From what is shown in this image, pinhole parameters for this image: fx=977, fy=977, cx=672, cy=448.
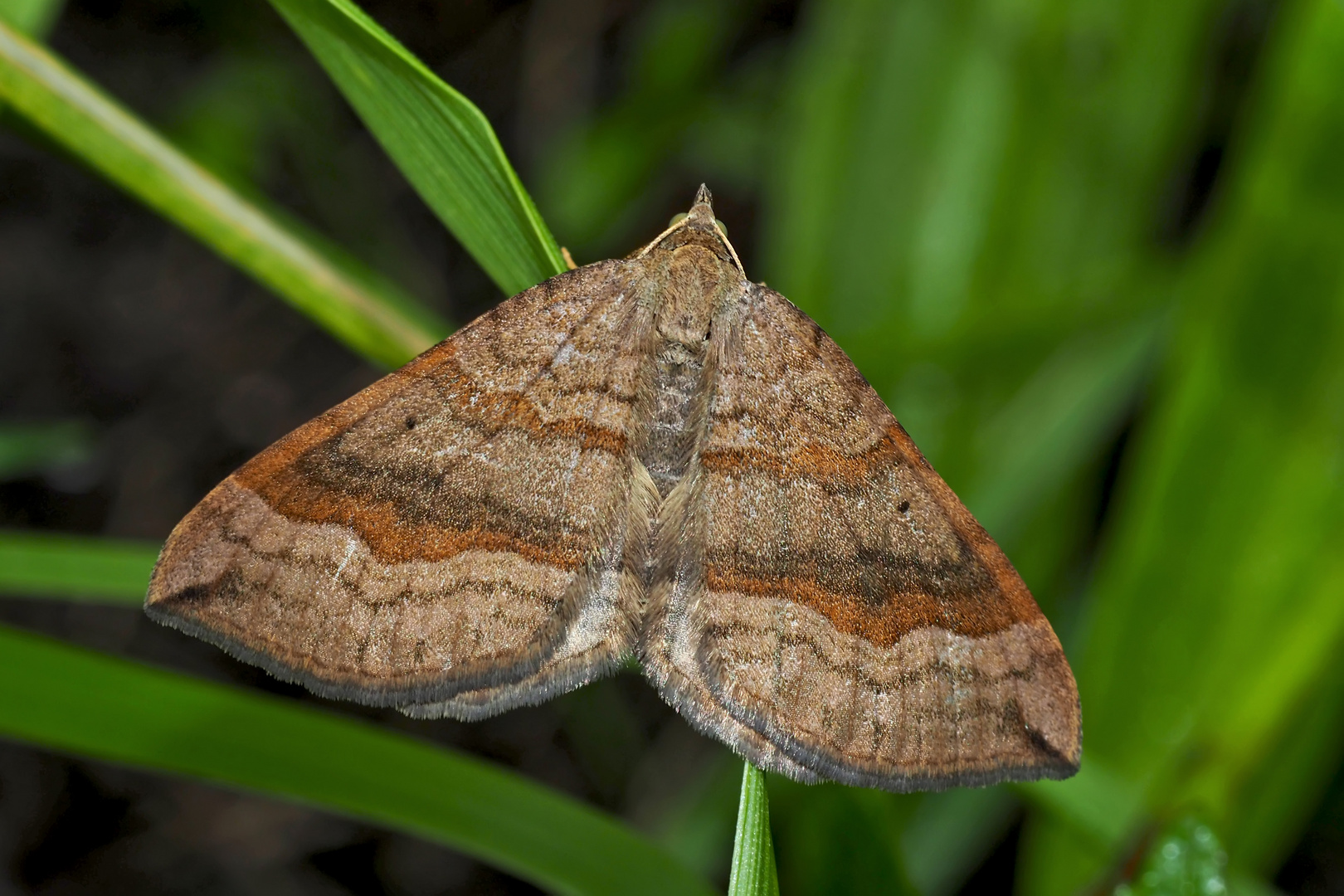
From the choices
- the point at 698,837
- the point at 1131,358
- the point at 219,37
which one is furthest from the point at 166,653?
the point at 1131,358

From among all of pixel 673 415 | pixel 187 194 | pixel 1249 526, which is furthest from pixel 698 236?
pixel 1249 526

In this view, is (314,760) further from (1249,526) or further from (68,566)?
(1249,526)

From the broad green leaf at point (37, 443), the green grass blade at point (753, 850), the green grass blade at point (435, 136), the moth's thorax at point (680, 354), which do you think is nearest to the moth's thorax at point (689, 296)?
the moth's thorax at point (680, 354)

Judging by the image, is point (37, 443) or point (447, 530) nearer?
point (447, 530)

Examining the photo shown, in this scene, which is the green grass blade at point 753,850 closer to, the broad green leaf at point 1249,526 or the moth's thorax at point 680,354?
the moth's thorax at point 680,354

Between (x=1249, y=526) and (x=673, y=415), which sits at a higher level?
(x=1249, y=526)

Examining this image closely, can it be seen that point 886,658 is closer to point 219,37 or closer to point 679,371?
point 679,371

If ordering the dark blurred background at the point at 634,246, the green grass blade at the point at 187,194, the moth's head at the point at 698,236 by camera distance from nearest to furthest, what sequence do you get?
the green grass blade at the point at 187,194
the moth's head at the point at 698,236
the dark blurred background at the point at 634,246
